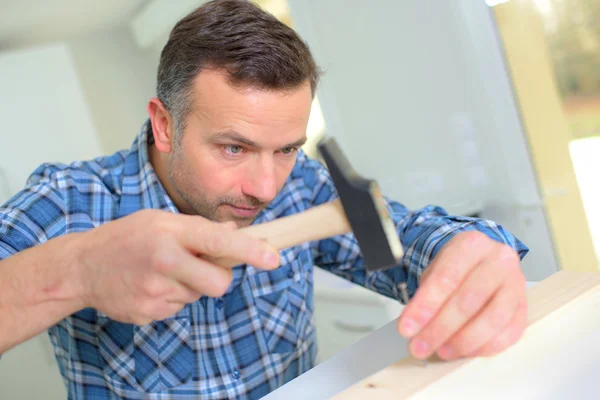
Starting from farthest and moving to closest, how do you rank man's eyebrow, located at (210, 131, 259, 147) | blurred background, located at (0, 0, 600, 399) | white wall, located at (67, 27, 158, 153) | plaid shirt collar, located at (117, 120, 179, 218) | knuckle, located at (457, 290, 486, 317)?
white wall, located at (67, 27, 158, 153)
blurred background, located at (0, 0, 600, 399)
plaid shirt collar, located at (117, 120, 179, 218)
man's eyebrow, located at (210, 131, 259, 147)
knuckle, located at (457, 290, 486, 317)

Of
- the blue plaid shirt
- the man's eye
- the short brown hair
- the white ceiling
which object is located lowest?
the blue plaid shirt

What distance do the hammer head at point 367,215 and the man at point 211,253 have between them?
0.09m

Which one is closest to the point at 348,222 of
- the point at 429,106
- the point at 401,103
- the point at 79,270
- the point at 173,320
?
the point at 79,270

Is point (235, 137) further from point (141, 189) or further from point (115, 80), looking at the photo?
point (115, 80)

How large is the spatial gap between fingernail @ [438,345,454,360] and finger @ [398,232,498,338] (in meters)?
0.04

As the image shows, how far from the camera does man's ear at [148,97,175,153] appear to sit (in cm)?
138

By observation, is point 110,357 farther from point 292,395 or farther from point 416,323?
point 416,323

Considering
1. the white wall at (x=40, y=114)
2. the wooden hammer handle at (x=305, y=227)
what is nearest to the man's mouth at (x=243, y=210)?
the wooden hammer handle at (x=305, y=227)

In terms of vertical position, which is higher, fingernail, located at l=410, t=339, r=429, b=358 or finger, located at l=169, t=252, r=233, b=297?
finger, located at l=169, t=252, r=233, b=297

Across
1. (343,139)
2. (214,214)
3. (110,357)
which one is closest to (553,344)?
(214,214)

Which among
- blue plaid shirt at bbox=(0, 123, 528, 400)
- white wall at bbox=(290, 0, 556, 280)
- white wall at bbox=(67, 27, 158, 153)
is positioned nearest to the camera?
blue plaid shirt at bbox=(0, 123, 528, 400)

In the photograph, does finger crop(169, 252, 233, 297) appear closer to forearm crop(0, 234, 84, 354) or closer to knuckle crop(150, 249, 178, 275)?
knuckle crop(150, 249, 178, 275)

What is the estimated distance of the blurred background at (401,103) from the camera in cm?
214

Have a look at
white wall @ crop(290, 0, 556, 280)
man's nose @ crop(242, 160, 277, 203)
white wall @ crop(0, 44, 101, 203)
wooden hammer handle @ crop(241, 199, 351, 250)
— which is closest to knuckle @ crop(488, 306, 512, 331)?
wooden hammer handle @ crop(241, 199, 351, 250)
